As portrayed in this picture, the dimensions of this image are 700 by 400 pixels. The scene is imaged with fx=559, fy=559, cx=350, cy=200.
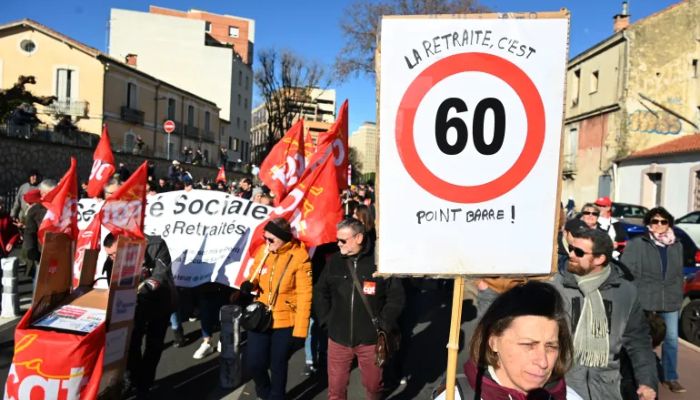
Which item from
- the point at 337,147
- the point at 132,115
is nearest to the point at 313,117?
the point at 132,115

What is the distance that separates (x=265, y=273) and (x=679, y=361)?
15.9 ft

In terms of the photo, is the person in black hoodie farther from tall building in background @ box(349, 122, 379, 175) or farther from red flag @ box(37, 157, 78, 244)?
tall building in background @ box(349, 122, 379, 175)

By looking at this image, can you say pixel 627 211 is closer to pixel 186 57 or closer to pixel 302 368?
pixel 302 368

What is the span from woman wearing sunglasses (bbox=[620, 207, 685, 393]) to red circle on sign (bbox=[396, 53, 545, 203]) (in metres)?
3.78

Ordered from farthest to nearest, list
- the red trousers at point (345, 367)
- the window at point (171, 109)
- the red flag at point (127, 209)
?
the window at point (171, 109), the red flag at point (127, 209), the red trousers at point (345, 367)

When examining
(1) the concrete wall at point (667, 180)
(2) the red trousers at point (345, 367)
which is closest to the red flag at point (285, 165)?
(2) the red trousers at point (345, 367)

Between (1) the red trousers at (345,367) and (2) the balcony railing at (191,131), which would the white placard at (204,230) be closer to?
(1) the red trousers at (345,367)

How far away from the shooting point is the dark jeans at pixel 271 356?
4.33 metres

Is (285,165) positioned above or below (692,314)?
above

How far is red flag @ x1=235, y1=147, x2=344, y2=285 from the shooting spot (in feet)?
18.9

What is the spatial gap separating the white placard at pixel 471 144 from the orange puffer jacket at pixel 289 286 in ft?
7.28

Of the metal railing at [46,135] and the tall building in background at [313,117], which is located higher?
the tall building in background at [313,117]

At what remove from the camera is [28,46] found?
3419cm

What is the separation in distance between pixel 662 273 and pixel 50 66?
121 ft
